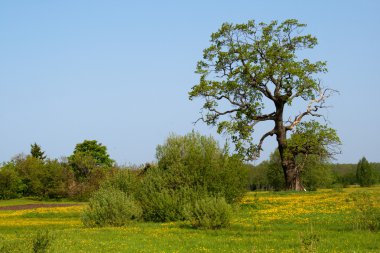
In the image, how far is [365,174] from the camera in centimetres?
9194

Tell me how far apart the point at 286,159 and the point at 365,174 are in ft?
163

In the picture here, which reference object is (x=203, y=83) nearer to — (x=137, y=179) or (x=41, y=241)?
(x=137, y=179)

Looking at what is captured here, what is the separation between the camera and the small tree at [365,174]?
91125mm

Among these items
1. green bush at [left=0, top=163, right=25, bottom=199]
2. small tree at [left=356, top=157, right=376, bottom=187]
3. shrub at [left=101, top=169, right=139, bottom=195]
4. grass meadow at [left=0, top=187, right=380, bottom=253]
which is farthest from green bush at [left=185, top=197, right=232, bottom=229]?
small tree at [left=356, top=157, right=376, bottom=187]

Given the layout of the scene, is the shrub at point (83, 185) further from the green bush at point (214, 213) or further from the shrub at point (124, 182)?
the green bush at point (214, 213)

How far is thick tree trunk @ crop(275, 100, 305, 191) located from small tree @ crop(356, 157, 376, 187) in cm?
4623

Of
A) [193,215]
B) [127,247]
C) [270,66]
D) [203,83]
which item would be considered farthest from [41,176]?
[127,247]

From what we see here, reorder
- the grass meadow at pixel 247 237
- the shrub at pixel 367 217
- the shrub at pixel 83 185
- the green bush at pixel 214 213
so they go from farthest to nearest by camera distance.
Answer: the shrub at pixel 83 185 → the green bush at pixel 214 213 → the shrub at pixel 367 217 → the grass meadow at pixel 247 237

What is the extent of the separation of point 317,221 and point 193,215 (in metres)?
6.16

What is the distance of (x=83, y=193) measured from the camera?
75.1 m

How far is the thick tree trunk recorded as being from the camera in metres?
47.9

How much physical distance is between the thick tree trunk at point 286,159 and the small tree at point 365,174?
46.2 meters

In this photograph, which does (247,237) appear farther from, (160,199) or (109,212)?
(160,199)

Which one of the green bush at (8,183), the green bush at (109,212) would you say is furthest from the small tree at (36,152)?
the green bush at (109,212)
